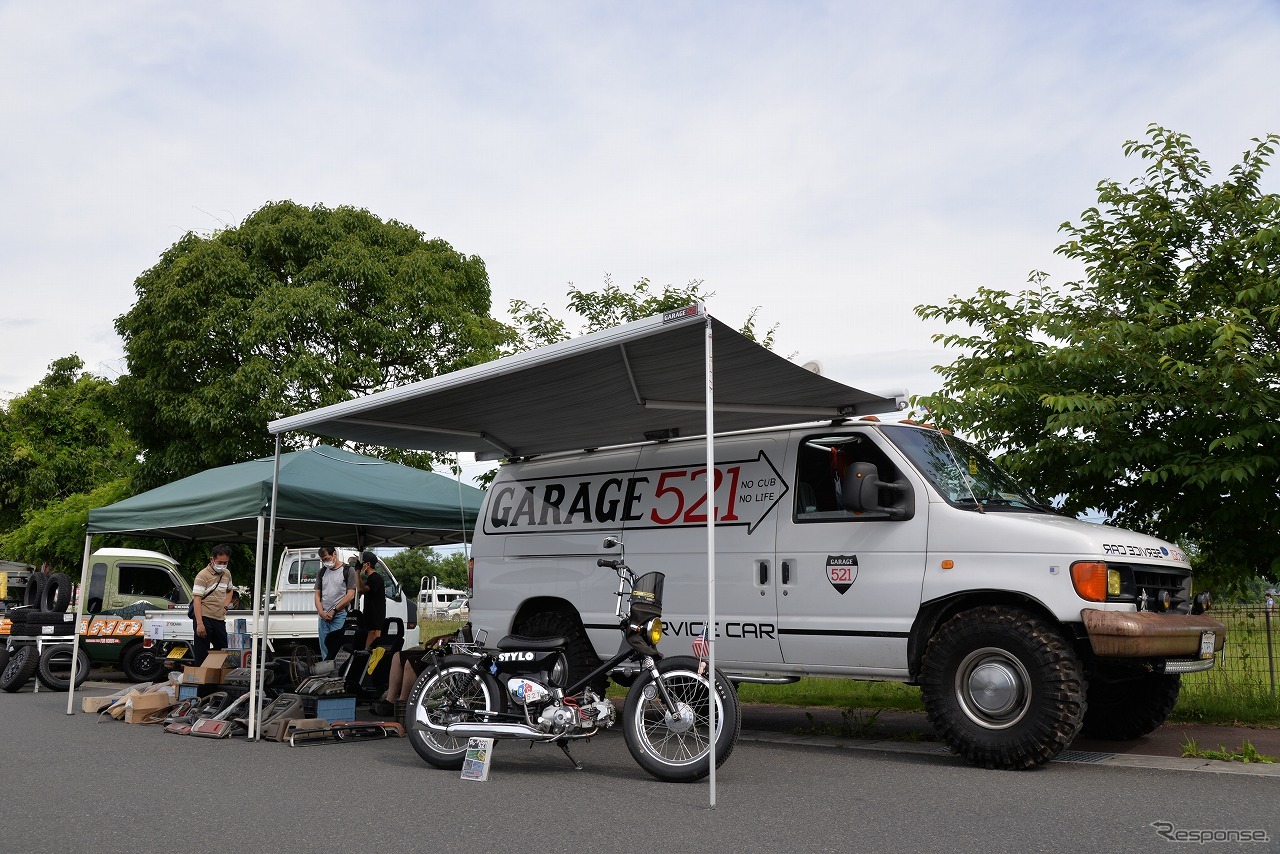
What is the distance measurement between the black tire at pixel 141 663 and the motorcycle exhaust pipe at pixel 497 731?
11425mm

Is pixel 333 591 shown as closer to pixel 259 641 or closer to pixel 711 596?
pixel 259 641

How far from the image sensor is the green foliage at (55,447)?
37.7m

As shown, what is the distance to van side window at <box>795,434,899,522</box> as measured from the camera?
838 centimetres

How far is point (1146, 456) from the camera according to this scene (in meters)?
9.40

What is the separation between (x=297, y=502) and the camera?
1058cm

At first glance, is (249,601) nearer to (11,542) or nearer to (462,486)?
(462,486)

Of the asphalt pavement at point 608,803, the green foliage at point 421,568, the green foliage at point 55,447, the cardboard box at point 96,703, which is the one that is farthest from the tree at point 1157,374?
the green foliage at point 421,568

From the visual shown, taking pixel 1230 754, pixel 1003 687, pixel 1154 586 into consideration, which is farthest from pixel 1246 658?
pixel 1003 687

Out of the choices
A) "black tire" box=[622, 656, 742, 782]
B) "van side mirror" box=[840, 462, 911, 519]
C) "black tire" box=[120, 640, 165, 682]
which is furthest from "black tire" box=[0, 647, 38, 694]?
"van side mirror" box=[840, 462, 911, 519]

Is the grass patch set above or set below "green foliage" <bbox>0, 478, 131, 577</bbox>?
below

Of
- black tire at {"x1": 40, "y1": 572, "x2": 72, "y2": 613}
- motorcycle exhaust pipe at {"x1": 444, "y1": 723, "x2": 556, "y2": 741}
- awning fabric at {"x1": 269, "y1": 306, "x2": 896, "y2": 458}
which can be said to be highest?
awning fabric at {"x1": 269, "y1": 306, "x2": 896, "y2": 458}

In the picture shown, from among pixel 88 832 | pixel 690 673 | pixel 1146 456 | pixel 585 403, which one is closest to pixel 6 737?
pixel 88 832

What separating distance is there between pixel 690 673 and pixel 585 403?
Answer: 286 centimetres

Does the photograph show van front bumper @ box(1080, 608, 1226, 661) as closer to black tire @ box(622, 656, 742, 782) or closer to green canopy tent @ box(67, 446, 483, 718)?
black tire @ box(622, 656, 742, 782)
